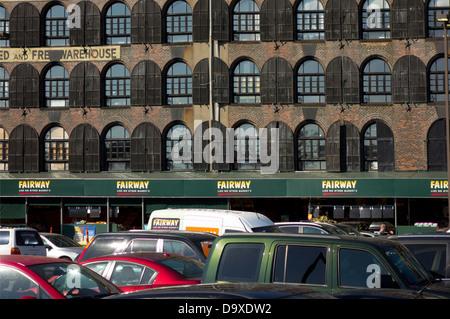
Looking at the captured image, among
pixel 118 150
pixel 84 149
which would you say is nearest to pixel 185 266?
pixel 118 150

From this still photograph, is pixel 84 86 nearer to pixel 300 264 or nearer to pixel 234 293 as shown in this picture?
pixel 300 264

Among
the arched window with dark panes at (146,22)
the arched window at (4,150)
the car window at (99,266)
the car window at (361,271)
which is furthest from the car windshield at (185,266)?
the arched window at (4,150)

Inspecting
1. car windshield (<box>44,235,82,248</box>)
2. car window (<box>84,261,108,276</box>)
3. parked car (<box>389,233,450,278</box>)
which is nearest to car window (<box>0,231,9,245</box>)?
car windshield (<box>44,235,82,248</box>)

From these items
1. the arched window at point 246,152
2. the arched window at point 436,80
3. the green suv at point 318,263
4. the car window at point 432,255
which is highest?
the arched window at point 436,80

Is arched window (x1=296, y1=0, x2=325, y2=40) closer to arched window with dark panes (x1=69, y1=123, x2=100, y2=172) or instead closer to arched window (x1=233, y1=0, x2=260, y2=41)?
arched window (x1=233, y1=0, x2=260, y2=41)

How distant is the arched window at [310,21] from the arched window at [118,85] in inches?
439

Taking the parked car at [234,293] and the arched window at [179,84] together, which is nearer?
the parked car at [234,293]

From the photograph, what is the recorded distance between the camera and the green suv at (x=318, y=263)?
26.8 feet

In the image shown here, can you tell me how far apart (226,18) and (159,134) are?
8185 mm

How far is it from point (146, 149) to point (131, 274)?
1168 inches

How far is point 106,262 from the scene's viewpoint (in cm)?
1115

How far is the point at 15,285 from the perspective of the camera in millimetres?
8281

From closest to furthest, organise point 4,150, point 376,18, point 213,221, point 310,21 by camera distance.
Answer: point 213,221, point 376,18, point 310,21, point 4,150

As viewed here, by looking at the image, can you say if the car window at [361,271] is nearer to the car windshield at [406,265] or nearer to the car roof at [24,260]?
the car windshield at [406,265]
